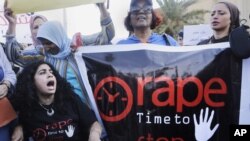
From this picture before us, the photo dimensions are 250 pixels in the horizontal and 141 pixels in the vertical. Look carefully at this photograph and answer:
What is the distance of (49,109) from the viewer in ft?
8.41

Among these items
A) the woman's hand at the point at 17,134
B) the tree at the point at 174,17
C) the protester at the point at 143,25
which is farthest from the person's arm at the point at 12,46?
the tree at the point at 174,17

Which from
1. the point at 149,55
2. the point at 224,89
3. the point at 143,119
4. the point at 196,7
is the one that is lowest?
the point at 143,119

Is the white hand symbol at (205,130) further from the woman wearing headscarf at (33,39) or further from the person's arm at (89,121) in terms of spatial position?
the woman wearing headscarf at (33,39)

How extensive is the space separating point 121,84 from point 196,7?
0.76 m

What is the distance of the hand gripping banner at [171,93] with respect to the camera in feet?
8.05

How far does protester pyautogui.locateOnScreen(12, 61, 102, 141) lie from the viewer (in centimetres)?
253

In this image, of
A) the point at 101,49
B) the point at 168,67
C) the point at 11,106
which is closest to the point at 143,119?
the point at 168,67

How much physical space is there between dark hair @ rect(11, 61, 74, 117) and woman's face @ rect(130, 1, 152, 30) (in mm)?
644

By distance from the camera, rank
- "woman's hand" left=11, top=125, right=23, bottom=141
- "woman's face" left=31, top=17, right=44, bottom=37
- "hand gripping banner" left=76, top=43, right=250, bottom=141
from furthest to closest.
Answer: "woman's face" left=31, top=17, right=44, bottom=37, "woman's hand" left=11, top=125, right=23, bottom=141, "hand gripping banner" left=76, top=43, right=250, bottom=141

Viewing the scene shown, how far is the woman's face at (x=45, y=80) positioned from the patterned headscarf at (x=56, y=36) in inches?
5.0

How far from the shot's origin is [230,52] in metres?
2.47

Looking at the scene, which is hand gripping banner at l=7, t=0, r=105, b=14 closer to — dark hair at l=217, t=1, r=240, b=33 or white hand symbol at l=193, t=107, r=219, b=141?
dark hair at l=217, t=1, r=240, b=33

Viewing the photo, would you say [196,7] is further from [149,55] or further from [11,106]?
[11,106]

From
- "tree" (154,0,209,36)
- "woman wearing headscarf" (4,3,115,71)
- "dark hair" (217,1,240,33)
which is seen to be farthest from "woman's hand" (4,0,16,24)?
"dark hair" (217,1,240,33)
